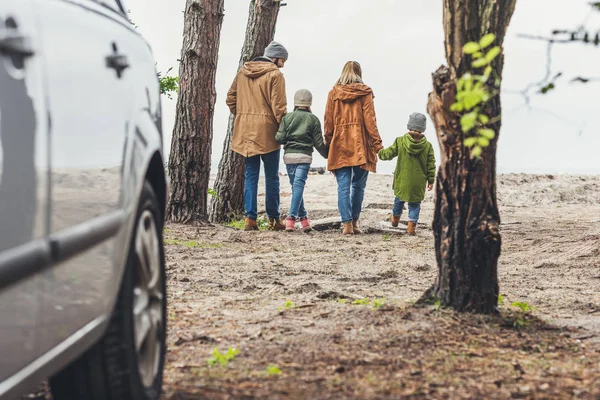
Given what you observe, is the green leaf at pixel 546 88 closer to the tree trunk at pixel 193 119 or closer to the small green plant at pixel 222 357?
the small green plant at pixel 222 357

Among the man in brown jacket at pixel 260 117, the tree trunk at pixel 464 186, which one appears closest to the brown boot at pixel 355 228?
the man in brown jacket at pixel 260 117

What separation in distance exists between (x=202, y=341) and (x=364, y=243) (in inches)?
246

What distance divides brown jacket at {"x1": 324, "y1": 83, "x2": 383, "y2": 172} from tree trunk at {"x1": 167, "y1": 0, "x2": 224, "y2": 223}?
1.74 metres

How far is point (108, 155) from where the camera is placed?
2842 millimetres

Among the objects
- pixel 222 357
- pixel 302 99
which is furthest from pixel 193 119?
pixel 222 357

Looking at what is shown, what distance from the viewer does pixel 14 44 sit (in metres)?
2.16

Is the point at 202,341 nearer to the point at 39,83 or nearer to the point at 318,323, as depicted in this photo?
the point at 318,323

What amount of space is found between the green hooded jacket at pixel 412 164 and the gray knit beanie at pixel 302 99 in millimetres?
1246

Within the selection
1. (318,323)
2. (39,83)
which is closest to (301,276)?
(318,323)

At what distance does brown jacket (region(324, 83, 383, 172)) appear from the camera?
39.2 feet

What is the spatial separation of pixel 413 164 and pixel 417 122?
1.97 feet

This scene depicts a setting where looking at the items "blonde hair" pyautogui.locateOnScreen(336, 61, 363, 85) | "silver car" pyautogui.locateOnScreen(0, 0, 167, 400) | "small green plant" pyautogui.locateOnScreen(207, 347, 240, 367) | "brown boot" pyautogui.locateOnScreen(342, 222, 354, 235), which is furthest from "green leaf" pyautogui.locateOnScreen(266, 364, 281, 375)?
"blonde hair" pyautogui.locateOnScreen(336, 61, 363, 85)

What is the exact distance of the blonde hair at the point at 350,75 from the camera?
12.0 m

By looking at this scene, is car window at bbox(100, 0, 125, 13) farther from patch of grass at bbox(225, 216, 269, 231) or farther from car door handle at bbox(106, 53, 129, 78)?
patch of grass at bbox(225, 216, 269, 231)
